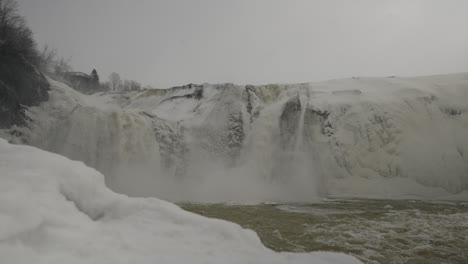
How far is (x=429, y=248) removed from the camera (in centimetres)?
505

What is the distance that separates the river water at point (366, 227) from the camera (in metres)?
4.86

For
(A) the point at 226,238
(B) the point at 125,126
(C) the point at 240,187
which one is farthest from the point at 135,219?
(B) the point at 125,126

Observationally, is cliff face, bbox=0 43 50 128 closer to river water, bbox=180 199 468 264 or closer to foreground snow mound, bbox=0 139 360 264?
river water, bbox=180 199 468 264

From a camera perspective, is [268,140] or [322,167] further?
[268,140]

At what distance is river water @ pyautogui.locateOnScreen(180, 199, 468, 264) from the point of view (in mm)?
4863

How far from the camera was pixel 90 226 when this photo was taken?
6.97 feet

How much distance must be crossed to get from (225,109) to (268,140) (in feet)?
8.64

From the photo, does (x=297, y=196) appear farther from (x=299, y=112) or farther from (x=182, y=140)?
(x=182, y=140)

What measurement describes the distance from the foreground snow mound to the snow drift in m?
8.58

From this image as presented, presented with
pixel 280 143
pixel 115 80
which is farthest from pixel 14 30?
pixel 115 80

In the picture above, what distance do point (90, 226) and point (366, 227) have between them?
19.6 ft

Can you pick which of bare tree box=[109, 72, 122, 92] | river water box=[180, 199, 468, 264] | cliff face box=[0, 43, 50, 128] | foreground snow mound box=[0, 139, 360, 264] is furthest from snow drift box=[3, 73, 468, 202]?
bare tree box=[109, 72, 122, 92]

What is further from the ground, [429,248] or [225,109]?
[225,109]

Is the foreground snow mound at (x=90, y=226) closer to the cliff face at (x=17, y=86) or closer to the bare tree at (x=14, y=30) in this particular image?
the cliff face at (x=17, y=86)
